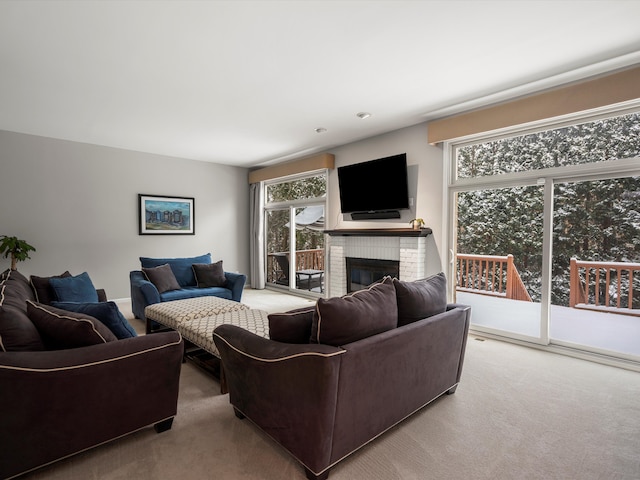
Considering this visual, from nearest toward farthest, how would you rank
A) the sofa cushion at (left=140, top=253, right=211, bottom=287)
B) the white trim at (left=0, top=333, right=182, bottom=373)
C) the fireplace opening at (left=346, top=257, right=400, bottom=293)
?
the white trim at (left=0, top=333, right=182, bottom=373) < the fireplace opening at (left=346, top=257, right=400, bottom=293) < the sofa cushion at (left=140, top=253, right=211, bottom=287)

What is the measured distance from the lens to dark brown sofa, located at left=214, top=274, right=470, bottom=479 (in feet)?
5.09

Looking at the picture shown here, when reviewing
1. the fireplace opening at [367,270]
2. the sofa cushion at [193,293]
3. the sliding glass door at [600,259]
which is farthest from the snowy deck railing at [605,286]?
the sofa cushion at [193,293]

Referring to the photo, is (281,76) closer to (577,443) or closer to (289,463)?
(289,463)

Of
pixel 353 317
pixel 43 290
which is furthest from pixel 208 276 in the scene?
pixel 353 317

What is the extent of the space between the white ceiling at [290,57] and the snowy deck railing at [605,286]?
174cm

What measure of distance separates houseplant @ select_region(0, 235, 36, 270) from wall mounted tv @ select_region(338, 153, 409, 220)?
4.33 meters

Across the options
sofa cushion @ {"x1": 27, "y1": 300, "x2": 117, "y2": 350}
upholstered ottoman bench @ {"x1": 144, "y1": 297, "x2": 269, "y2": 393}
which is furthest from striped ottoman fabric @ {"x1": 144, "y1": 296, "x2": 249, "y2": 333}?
sofa cushion @ {"x1": 27, "y1": 300, "x2": 117, "y2": 350}

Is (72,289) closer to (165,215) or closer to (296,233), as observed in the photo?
(165,215)

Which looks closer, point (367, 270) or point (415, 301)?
point (415, 301)

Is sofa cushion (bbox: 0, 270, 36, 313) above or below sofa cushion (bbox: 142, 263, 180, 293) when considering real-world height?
above

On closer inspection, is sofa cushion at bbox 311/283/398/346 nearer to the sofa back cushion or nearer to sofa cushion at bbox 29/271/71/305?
the sofa back cushion

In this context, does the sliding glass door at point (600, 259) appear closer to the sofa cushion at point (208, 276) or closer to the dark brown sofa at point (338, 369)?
the dark brown sofa at point (338, 369)

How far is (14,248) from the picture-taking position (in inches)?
175

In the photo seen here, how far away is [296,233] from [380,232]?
7.69ft
